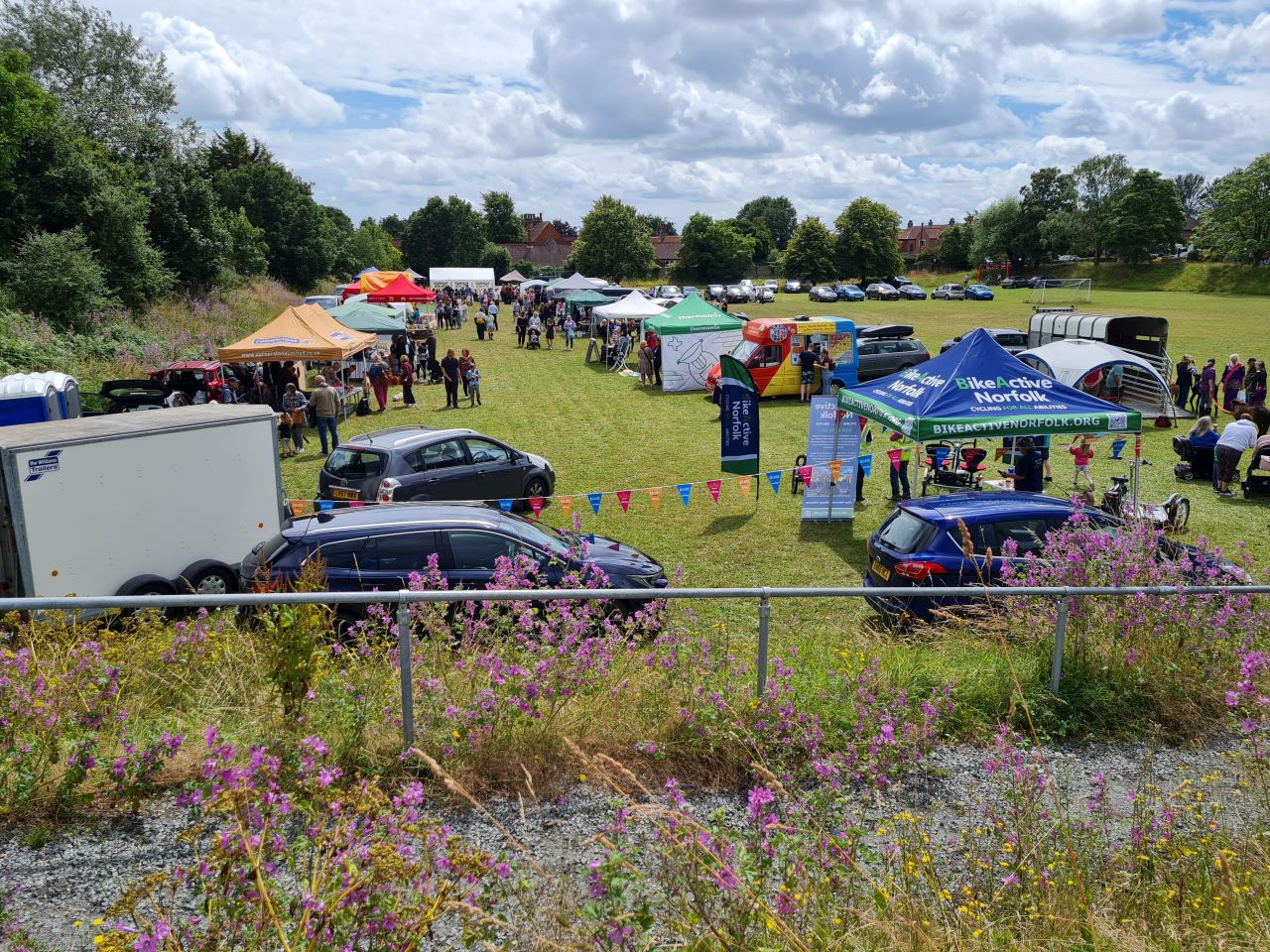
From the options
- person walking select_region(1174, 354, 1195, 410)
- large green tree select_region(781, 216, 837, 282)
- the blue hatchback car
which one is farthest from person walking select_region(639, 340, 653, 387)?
large green tree select_region(781, 216, 837, 282)

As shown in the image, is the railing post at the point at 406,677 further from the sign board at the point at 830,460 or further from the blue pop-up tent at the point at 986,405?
the sign board at the point at 830,460

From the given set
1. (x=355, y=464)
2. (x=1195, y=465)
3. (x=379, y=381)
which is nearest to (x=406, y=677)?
(x=355, y=464)

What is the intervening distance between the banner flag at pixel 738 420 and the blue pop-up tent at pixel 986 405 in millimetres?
2264

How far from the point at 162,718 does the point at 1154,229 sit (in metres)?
85.1

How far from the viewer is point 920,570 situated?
8859mm

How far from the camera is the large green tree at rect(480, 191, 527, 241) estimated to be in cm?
11669

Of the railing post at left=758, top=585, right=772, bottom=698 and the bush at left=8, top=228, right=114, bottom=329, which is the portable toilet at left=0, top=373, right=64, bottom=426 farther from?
the bush at left=8, top=228, right=114, bottom=329

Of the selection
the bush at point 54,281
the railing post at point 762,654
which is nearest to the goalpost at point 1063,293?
the bush at point 54,281

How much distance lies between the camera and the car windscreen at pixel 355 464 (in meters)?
12.9

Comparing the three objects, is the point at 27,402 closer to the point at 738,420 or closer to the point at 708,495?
the point at 708,495

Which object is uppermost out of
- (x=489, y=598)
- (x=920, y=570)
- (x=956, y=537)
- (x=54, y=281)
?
(x=54, y=281)

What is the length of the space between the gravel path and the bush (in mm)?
27195

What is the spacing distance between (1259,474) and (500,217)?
111 meters

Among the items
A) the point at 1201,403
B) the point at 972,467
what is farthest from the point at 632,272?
the point at 972,467
